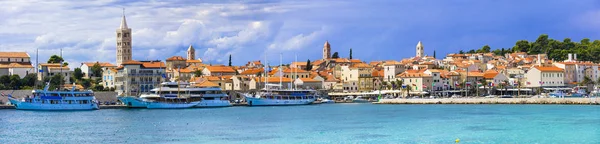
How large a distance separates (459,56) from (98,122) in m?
78.5

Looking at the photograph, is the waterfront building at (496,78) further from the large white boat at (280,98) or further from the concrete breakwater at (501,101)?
the large white boat at (280,98)

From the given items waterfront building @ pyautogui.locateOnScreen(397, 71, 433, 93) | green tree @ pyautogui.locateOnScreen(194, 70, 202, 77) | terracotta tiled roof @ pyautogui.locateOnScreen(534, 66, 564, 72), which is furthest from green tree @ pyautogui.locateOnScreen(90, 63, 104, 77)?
terracotta tiled roof @ pyautogui.locateOnScreen(534, 66, 564, 72)

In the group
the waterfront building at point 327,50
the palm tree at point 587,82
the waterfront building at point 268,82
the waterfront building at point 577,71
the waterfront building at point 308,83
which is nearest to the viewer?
the waterfront building at point 268,82

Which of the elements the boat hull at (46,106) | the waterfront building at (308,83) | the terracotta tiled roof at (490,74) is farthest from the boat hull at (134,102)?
the terracotta tiled roof at (490,74)

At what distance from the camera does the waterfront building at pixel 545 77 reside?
85.8 m

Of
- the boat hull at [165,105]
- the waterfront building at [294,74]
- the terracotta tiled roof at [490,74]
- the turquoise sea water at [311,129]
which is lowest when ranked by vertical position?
the turquoise sea water at [311,129]

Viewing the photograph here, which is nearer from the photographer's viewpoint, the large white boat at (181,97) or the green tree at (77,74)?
the large white boat at (181,97)

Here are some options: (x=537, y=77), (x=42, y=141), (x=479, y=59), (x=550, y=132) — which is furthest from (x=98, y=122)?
(x=479, y=59)

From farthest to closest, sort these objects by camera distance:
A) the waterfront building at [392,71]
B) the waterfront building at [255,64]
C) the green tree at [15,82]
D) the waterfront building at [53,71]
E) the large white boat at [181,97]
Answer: the waterfront building at [255,64], the waterfront building at [392,71], the waterfront building at [53,71], the green tree at [15,82], the large white boat at [181,97]

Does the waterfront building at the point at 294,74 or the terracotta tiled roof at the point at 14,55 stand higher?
the terracotta tiled roof at the point at 14,55

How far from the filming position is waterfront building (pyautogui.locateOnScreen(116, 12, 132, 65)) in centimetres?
10138

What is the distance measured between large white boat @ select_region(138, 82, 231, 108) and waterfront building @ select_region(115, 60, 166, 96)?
12.2 ft

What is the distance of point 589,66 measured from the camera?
305ft

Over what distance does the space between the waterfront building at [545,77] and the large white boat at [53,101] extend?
1878 inches
